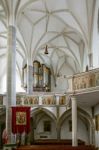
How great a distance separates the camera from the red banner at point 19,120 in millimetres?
21797

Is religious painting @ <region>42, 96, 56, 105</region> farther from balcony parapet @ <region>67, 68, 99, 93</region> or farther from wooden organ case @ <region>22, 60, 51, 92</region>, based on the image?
balcony parapet @ <region>67, 68, 99, 93</region>

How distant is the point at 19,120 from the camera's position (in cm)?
2202

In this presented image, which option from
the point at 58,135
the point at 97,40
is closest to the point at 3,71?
the point at 58,135

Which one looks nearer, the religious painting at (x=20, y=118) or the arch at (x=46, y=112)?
the religious painting at (x=20, y=118)

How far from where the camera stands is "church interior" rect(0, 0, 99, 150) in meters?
21.8

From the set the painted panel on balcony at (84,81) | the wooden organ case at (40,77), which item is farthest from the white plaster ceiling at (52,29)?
the painted panel on balcony at (84,81)

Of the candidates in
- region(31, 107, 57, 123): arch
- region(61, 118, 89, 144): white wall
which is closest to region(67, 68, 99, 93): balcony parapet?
region(31, 107, 57, 123): arch

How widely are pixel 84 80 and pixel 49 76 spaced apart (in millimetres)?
21056

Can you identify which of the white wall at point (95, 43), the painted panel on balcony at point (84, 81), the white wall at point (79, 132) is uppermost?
the white wall at point (95, 43)

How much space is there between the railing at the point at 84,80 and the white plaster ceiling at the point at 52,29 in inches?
320

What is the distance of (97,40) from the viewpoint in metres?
25.2

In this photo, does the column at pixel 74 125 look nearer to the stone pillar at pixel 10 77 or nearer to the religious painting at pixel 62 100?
the stone pillar at pixel 10 77

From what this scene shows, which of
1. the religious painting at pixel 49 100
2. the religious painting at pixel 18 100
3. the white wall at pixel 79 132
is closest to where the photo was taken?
the religious painting at pixel 18 100

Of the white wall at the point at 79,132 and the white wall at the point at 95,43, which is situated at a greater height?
the white wall at the point at 95,43
